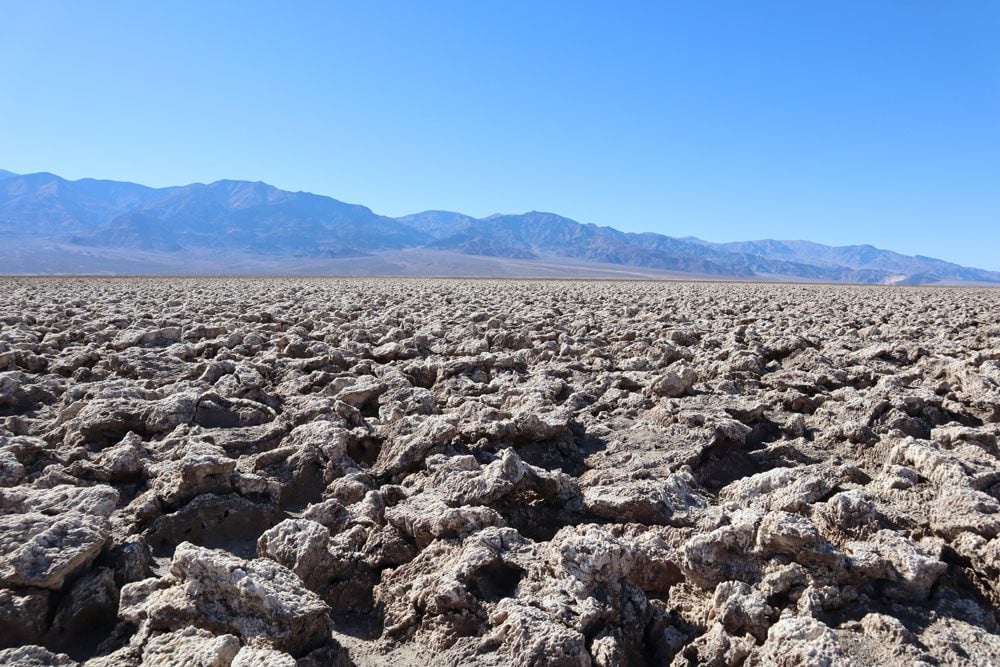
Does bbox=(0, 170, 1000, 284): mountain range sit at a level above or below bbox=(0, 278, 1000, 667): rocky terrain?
above

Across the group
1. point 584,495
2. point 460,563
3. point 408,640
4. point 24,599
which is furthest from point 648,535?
point 24,599

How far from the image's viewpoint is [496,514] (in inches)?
97.7

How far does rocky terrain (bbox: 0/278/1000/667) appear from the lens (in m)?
1.87

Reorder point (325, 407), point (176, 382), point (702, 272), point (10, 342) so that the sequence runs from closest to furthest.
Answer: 1. point (325, 407)
2. point (176, 382)
3. point (10, 342)
4. point (702, 272)

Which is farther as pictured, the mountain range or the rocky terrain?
the mountain range

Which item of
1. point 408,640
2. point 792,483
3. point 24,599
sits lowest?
point 408,640

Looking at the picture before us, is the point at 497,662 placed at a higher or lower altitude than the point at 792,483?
lower

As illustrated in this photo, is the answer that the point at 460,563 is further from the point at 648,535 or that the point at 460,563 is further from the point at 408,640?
the point at 648,535

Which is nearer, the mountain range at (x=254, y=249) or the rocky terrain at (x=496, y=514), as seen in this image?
the rocky terrain at (x=496, y=514)

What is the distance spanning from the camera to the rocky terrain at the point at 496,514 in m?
1.87

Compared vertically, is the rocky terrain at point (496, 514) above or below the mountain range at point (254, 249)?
below

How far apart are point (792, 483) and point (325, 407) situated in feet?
8.11

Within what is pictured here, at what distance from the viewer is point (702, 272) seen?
511 ft

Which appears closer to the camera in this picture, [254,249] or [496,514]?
[496,514]
